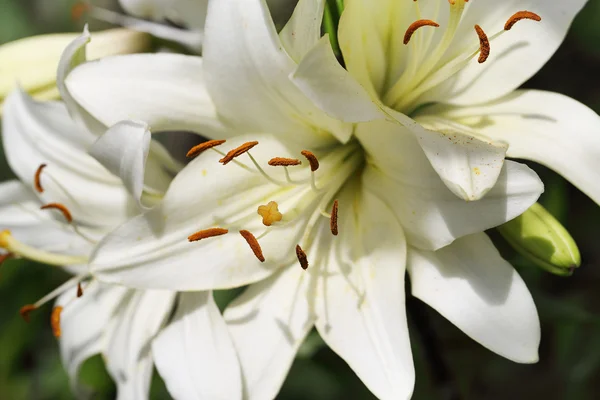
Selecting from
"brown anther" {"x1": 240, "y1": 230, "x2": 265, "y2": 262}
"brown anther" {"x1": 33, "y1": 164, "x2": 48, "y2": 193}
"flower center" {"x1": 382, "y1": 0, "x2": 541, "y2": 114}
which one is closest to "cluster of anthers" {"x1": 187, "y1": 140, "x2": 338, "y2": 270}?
"brown anther" {"x1": 240, "y1": 230, "x2": 265, "y2": 262}

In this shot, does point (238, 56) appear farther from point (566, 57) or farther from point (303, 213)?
point (566, 57)

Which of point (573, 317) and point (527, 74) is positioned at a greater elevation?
point (527, 74)

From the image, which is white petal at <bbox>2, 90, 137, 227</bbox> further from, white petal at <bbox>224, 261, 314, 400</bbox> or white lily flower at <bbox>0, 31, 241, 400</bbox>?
white petal at <bbox>224, 261, 314, 400</bbox>

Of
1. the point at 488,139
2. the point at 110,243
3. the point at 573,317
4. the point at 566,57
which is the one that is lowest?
the point at 573,317

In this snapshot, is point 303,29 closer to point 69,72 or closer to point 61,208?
point 69,72

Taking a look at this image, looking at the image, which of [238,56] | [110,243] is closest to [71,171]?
[110,243]

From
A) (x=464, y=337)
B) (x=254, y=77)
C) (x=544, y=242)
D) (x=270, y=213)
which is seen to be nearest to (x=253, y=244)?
(x=270, y=213)

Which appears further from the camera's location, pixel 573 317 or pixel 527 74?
pixel 573 317

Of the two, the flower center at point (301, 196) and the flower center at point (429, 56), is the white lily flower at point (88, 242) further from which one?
the flower center at point (429, 56)
